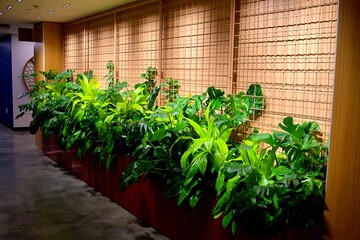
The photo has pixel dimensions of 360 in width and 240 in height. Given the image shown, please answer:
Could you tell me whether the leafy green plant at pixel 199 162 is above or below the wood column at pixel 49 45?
below

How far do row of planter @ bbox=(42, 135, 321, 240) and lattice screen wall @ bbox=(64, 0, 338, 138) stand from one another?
3.13 ft

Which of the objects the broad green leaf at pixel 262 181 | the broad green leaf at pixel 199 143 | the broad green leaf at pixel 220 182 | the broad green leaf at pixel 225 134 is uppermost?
the broad green leaf at pixel 225 134

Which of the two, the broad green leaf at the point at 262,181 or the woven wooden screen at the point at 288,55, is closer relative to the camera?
the broad green leaf at the point at 262,181

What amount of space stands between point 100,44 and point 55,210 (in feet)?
9.60

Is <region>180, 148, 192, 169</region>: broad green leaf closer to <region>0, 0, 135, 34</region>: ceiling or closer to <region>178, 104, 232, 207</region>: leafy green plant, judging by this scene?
<region>178, 104, 232, 207</region>: leafy green plant

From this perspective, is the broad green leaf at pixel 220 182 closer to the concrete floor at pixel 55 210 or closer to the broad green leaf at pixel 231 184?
the broad green leaf at pixel 231 184

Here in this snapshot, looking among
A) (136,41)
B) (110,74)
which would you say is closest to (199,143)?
(136,41)

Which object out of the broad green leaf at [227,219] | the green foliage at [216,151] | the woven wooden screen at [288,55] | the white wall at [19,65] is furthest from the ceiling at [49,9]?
the broad green leaf at [227,219]

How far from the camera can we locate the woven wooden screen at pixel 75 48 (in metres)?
6.67

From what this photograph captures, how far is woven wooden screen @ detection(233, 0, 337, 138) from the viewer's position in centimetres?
288

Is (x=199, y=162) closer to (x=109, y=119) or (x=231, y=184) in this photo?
(x=231, y=184)

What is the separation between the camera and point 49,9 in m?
5.81

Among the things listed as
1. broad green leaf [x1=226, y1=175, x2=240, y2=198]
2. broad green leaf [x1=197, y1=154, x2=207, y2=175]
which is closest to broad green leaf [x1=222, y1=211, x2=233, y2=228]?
broad green leaf [x1=226, y1=175, x2=240, y2=198]

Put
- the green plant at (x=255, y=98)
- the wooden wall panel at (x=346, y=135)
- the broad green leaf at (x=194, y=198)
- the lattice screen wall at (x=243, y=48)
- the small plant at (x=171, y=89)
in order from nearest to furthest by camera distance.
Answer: the wooden wall panel at (x=346, y=135) < the broad green leaf at (x=194, y=198) < the lattice screen wall at (x=243, y=48) < the green plant at (x=255, y=98) < the small plant at (x=171, y=89)
